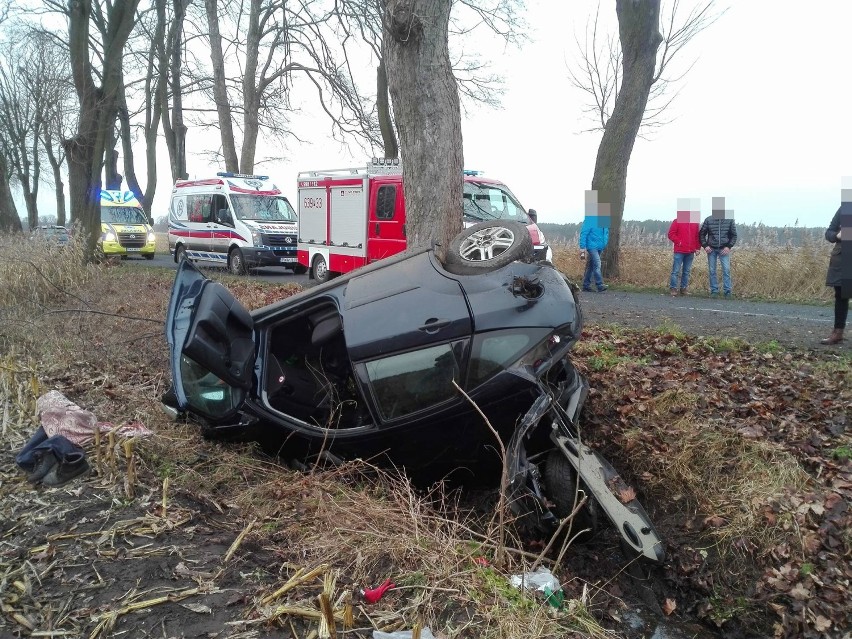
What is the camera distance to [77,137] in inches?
540

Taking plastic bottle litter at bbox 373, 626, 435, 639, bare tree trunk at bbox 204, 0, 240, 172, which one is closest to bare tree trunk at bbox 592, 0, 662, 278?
plastic bottle litter at bbox 373, 626, 435, 639

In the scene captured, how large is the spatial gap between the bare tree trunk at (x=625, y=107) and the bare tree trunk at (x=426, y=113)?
7.10 metres

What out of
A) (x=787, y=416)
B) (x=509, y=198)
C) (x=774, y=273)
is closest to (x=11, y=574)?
(x=787, y=416)

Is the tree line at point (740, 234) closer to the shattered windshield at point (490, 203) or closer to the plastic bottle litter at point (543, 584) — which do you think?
the shattered windshield at point (490, 203)

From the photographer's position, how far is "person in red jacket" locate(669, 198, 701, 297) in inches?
458

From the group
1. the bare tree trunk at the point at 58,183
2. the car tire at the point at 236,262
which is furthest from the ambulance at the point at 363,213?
the bare tree trunk at the point at 58,183

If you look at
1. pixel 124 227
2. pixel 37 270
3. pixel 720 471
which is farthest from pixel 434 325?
pixel 124 227

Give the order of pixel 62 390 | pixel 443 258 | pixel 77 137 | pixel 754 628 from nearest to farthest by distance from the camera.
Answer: pixel 754 628 < pixel 443 258 < pixel 62 390 < pixel 77 137

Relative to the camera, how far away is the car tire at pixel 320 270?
49.9ft

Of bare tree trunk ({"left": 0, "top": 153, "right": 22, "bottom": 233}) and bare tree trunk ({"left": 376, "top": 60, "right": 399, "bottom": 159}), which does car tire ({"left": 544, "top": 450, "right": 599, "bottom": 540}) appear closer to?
bare tree trunk ({"left": 376, "top": 60, "right": 399, "bottom": 159})

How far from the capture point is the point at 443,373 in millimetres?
3672

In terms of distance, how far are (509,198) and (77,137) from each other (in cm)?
947

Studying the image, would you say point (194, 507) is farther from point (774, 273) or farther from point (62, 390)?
point (774, 273)

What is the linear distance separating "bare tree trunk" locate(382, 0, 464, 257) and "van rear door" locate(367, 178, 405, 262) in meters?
5.48
